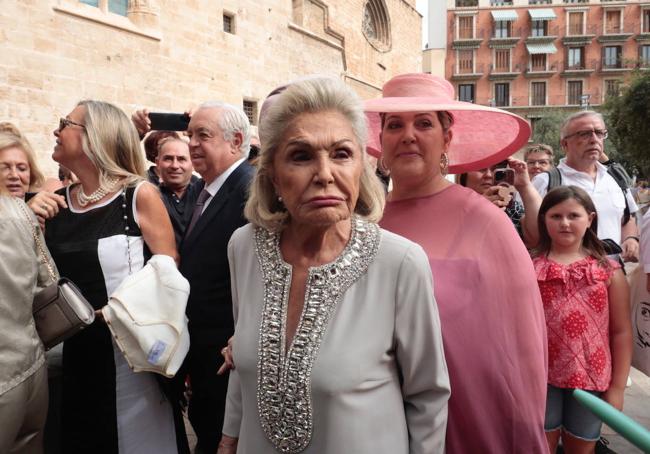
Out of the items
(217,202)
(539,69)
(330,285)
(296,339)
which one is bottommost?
(296,339)

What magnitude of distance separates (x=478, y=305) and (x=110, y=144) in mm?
1799

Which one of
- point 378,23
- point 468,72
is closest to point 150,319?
point 378,23

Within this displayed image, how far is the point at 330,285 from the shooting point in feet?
4.39

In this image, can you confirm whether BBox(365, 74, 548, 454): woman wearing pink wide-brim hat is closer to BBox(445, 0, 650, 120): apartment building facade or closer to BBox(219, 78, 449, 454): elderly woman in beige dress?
BBox(219, 78, 449, 454): elderly woman in beige dress

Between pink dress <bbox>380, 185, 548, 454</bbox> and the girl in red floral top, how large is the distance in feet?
3.51

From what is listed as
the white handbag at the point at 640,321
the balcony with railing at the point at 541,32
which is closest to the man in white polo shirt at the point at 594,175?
the white handbag at the point at 640,321

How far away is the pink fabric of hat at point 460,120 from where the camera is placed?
171 cm

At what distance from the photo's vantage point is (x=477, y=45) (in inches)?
1820

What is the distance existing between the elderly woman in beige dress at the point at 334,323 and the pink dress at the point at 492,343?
0.24m

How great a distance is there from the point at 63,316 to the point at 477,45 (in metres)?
50.2

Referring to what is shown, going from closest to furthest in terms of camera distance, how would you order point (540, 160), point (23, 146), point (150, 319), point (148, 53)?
1. point (150, 319)
2. point (23, 146)
3. point (540, 160)
4. point (148, 53)

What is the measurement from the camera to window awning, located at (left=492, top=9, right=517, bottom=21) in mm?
45375

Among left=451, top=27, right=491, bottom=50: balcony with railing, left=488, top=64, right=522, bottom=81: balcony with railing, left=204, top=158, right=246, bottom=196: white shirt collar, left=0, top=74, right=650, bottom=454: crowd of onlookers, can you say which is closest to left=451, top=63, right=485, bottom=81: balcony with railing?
left=488, top=64, right=522, bottom=81: balcony with railing

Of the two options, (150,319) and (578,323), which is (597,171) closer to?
(578,323)
